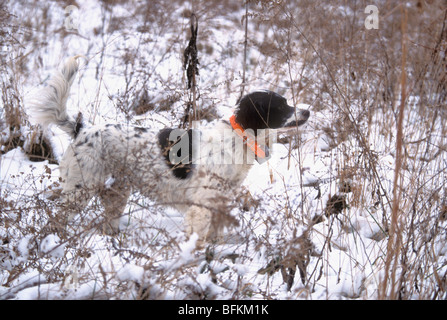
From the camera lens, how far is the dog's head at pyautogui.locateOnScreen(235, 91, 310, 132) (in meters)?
2.96

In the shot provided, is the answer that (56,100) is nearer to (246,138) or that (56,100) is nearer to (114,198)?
(114,198)

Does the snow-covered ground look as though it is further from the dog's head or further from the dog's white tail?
the dog's white tail

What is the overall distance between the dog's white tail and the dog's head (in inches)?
45.1

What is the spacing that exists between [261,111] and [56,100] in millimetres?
1387

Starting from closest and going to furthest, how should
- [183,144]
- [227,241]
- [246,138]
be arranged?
1. [227,241]
2. [183,144]
3. [246,138]

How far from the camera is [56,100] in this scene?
114 inches

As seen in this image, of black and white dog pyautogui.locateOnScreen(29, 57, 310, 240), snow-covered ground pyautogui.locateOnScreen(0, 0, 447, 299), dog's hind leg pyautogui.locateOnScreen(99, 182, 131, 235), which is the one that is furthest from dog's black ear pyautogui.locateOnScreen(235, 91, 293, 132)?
dog's hind leg pyautogui.locateOnScreen(99, 182, 131, 235)

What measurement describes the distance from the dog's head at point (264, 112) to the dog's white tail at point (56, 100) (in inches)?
45.1

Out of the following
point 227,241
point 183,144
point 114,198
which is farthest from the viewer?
point 183,144

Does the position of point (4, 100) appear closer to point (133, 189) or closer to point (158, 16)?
point (133, 189)

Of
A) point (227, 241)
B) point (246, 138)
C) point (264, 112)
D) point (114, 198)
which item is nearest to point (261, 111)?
point (264, 112)
